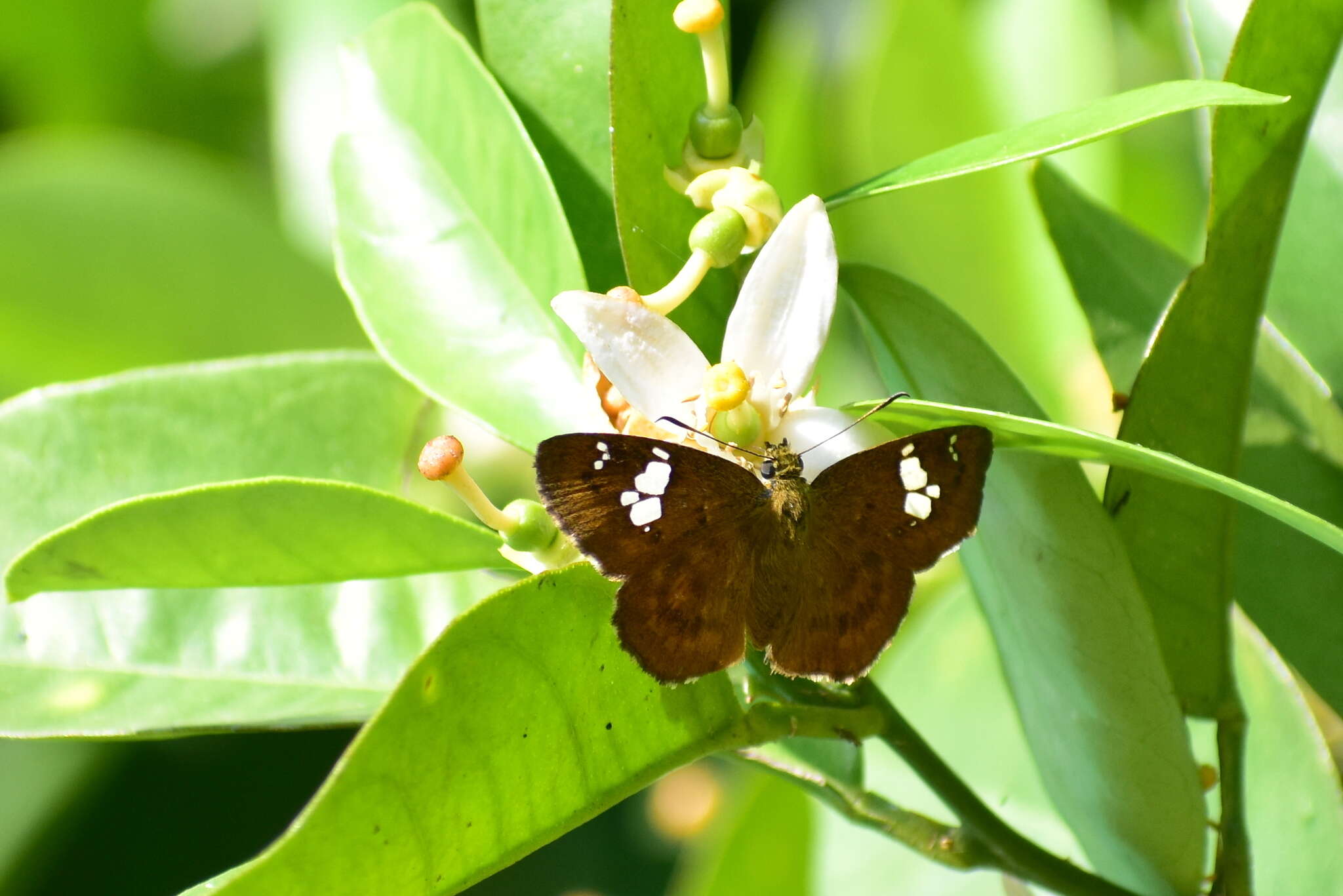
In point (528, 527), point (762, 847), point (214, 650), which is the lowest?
point (762, 847)

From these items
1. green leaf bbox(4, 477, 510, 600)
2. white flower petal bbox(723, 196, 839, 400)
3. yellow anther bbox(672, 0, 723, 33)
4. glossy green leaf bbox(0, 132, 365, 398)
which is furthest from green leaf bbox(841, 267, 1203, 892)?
glossy green leaf bbox(0, 132, 365, 398)

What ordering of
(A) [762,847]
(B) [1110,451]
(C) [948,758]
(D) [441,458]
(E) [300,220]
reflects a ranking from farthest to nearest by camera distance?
(E) [300,220], (A) [762,847], (C) [948,758], (D) [441,458], (B) [1110,451]

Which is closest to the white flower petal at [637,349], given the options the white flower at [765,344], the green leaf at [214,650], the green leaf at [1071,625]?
the white flower at [765,344]

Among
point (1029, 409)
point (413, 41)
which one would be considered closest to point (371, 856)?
point (1029, 409)

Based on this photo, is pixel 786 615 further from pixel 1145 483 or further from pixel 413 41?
pixel 413 41

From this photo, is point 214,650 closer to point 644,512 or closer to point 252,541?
point 252,541

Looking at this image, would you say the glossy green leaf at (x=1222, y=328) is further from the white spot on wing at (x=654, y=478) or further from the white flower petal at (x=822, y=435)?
the white spot on wing at (x=654, y=478)

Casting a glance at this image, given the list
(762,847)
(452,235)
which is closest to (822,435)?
(452,235)

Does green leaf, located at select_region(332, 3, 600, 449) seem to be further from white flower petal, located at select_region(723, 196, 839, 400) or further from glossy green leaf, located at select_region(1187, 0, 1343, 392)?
glossy green leaf, located at select_region(1187, 0, 1343, 392)
